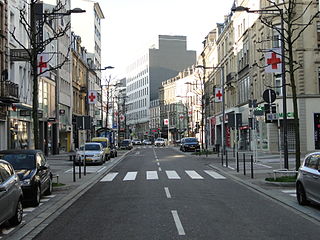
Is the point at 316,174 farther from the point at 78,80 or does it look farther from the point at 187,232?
the point at 78,80

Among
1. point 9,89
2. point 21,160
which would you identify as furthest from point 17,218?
point 9,89

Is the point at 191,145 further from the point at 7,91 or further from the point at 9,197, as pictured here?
the point at 9,197

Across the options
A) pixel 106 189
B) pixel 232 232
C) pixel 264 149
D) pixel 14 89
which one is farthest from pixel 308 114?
pixel 232 232

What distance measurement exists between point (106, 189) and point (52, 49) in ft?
100

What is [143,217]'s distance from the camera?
10.1 metres

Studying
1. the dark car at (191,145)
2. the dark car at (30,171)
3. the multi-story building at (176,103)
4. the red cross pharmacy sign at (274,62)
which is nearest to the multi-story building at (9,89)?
the dark car at (30,171)

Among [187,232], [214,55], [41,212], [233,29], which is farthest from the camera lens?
[214,55]

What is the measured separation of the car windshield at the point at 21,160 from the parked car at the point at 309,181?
7331 millimetres

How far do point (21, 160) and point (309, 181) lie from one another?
7889 millimetres

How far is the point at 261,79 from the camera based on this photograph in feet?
140

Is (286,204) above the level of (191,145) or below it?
below

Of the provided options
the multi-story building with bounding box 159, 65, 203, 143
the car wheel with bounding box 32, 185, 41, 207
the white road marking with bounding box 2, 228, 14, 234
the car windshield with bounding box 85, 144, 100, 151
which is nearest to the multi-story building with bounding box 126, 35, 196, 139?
the multi-story building with bounding box 159, 65, 203, 143

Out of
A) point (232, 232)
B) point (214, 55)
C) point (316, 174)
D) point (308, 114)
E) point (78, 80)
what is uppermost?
point (214, 55)

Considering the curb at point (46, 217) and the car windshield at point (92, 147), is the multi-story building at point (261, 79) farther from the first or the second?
the curb at point (46, 217)
